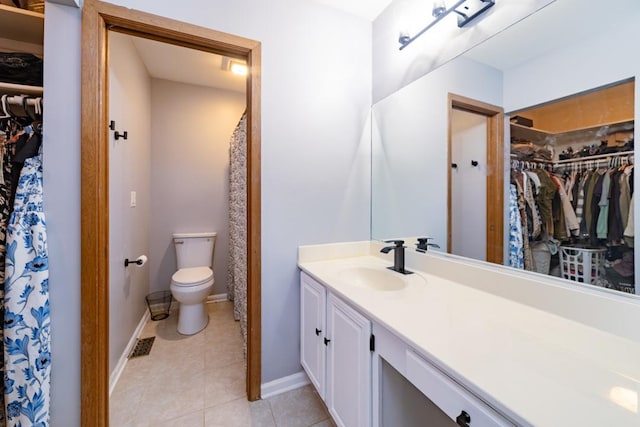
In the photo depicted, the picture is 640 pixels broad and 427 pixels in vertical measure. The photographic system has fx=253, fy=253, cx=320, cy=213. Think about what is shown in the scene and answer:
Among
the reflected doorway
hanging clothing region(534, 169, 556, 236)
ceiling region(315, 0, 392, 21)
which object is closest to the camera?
hanging clothing region(534, 169, 556, 236)

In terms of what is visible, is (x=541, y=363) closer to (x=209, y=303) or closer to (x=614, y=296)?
(x=614, y=296)

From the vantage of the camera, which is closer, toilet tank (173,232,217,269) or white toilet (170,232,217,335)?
white toilet (170,232,217,335)

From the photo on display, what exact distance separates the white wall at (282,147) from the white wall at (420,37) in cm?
12

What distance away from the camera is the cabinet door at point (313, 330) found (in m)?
1.28

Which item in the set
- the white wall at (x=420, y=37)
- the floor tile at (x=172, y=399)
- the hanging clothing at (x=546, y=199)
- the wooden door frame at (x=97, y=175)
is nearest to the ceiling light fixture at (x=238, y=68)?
the wooden door frame at (x=97, y=175)

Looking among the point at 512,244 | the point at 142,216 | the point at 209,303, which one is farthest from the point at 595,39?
the point at 209,303

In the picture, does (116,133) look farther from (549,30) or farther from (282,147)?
(549,30)

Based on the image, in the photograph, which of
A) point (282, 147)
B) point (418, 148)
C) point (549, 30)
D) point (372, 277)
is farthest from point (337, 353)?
point (549, 30)

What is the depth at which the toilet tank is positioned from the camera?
104 inches

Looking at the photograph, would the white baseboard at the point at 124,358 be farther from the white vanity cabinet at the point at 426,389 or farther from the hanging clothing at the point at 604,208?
the hanging clothing at the point at 604,208

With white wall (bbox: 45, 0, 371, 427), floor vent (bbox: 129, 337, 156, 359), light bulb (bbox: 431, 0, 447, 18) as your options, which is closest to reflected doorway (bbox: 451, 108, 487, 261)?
light bulb (bbox: 431, 0, 447, 18)

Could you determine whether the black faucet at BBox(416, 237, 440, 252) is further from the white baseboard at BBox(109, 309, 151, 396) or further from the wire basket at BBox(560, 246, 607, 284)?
the white baseboard at BBox(109, 309, 151, 396)

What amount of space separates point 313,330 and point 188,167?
230cm

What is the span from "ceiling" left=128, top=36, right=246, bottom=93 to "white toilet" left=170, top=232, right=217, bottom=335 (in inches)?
65.2
